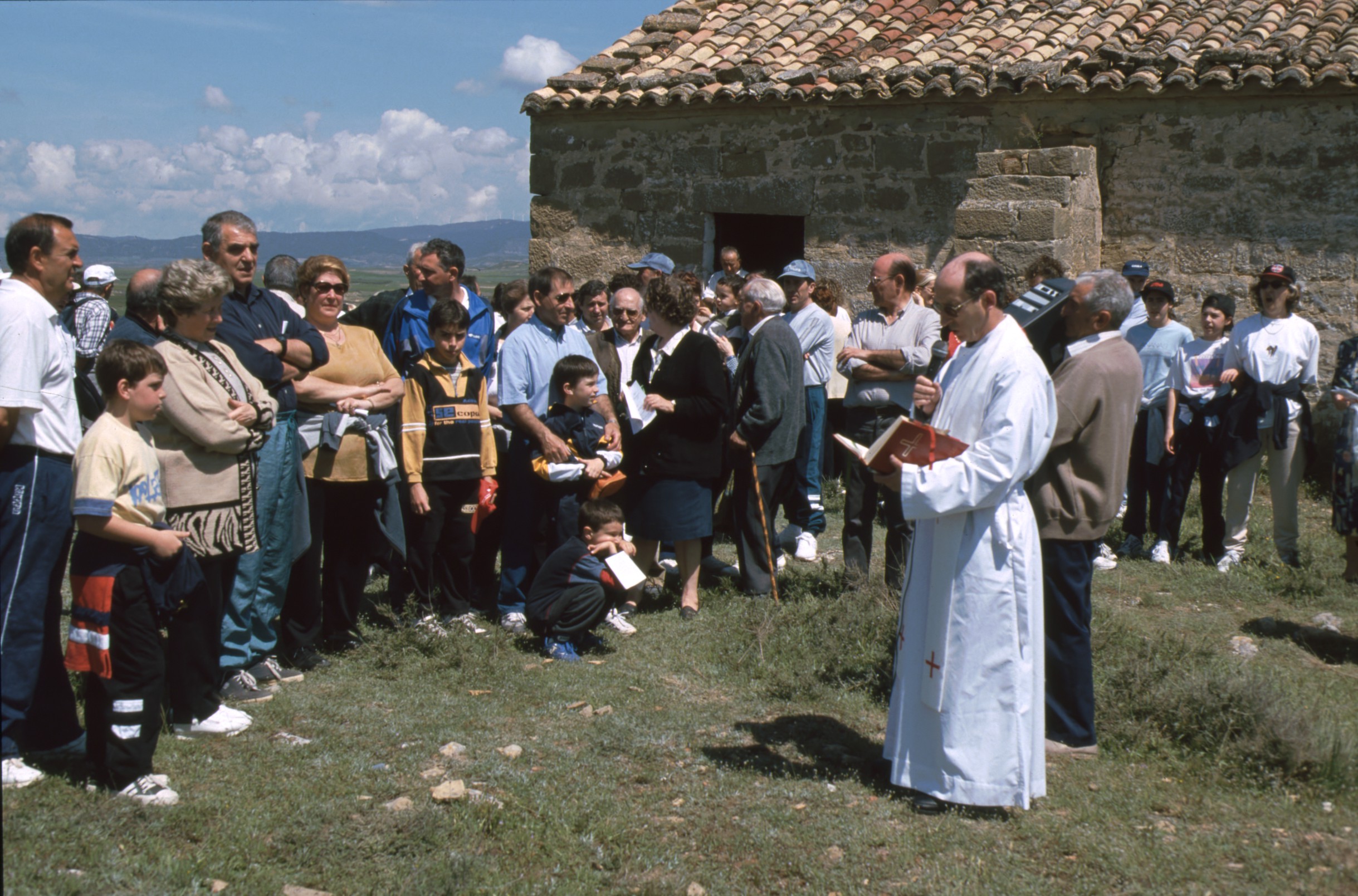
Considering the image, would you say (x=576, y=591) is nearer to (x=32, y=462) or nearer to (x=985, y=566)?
(x=985, y=566)

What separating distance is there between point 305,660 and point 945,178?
7.60 m

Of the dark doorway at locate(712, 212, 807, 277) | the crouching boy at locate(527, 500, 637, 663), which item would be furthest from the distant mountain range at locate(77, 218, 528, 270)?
the crouching boy at locate(527, 500, 637, 663)

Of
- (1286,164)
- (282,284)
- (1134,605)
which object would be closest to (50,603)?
(282,284)

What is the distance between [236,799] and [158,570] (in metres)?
0.81

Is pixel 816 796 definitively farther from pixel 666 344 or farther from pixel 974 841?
pixel 666 344

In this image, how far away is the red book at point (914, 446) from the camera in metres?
3.81

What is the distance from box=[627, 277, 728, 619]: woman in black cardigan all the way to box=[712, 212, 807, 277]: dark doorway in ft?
27.3

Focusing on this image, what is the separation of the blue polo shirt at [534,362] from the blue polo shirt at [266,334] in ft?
3.71

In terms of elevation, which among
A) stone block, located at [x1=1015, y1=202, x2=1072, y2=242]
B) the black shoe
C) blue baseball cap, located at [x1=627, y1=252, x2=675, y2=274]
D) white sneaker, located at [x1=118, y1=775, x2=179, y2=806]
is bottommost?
the black shoe

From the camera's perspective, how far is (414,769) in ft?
13.9

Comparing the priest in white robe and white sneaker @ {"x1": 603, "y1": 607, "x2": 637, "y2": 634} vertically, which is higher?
the priest in white robe

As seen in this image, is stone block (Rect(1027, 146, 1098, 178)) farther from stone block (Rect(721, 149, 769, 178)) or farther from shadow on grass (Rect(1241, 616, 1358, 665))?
shadow on grass (Rect(1241, 616, 1358, 665))

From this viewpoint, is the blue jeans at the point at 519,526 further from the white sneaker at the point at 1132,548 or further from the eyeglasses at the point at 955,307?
the white sneaker at the point at 1132,548

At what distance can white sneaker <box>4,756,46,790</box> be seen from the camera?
380 centimetres
